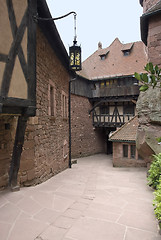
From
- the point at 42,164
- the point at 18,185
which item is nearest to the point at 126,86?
the point at 42,164

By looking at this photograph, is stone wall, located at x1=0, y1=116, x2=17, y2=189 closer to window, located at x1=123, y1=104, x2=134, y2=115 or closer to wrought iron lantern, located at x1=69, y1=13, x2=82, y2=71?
wrought iron lantern, located at x1=69, y1=13, x2=82, y2=71

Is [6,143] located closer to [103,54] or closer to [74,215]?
[74,215]

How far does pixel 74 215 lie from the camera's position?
3.46 m

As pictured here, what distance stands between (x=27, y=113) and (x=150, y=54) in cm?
406

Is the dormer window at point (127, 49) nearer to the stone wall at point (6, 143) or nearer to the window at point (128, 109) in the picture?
the window at point (128, 109)

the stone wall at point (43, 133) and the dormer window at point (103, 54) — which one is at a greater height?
the dormer window at point (103, 54)

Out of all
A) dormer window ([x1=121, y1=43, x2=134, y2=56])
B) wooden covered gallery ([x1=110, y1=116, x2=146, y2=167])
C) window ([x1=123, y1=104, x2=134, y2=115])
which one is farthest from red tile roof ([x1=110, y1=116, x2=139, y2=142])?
dormer window ([x1=121, y1=43, x2=134, y2=56])

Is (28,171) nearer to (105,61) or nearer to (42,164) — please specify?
(42,164)

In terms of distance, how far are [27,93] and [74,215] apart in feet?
8.27

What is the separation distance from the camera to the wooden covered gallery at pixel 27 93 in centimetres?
309

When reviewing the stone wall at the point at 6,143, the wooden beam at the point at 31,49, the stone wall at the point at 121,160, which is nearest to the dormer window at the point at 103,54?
the stone wall at the point at 121,160

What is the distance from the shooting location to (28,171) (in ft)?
15.6

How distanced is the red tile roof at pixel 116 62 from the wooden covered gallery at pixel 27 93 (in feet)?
37.1

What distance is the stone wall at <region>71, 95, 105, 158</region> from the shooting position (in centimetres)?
1625
